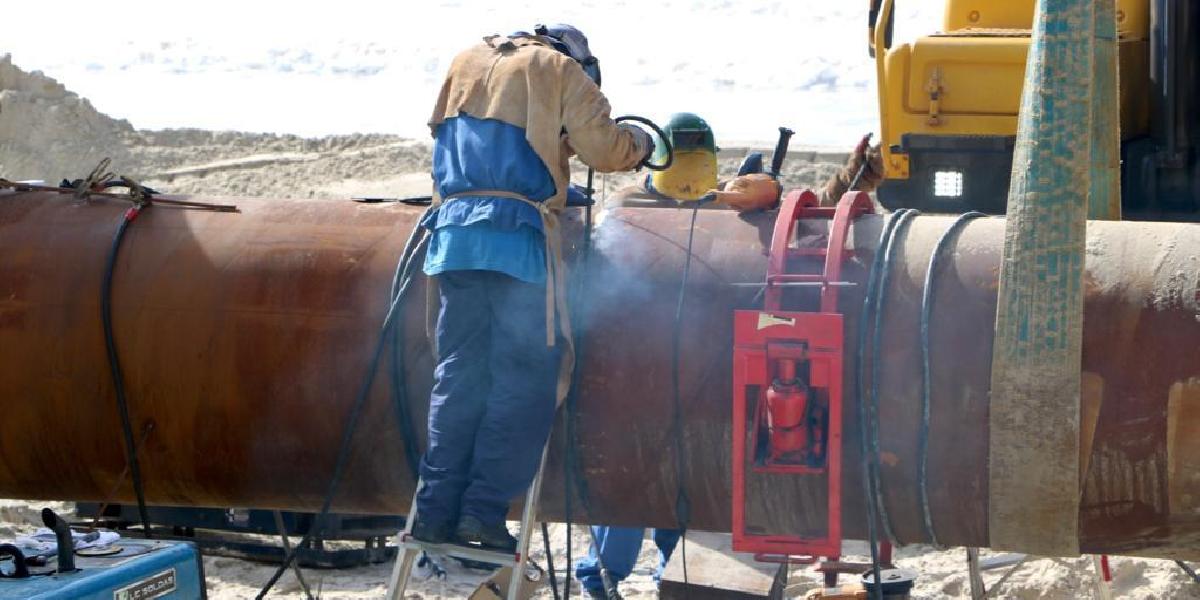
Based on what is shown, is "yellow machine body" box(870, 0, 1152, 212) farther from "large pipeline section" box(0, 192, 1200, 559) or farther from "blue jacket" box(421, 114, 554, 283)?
"blue jacket" box(421, 114, 554, 283)

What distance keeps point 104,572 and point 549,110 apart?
1595 millimetres

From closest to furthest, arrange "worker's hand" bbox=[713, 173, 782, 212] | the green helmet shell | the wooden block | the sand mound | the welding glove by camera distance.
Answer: "worker's hand" bbox=[713, 173, 782, 212] → the wooden block → the green helmet shell → the welding glove → the sand mound

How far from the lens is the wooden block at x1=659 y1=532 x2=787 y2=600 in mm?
5496

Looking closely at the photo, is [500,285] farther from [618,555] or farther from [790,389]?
[618,555]

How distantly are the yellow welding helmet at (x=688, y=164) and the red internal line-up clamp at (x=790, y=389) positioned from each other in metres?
2.83

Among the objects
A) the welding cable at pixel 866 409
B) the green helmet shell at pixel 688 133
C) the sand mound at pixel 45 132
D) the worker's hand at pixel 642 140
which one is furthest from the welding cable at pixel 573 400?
the sand mound at pixel 45 132

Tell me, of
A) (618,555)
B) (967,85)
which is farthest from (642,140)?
(967,85)

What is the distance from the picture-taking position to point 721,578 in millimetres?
5602

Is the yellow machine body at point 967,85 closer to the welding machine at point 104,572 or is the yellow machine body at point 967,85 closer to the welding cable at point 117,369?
the welding cable at point 117,369

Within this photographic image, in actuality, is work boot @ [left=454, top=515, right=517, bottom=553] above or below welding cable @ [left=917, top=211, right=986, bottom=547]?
below

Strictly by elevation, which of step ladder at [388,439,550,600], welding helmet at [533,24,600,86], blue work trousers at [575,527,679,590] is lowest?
blue work trousers at [575,527,679,590]

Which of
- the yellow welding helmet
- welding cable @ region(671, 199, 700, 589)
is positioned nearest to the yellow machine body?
the yellow welding helmet

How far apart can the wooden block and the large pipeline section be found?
1.38 metres

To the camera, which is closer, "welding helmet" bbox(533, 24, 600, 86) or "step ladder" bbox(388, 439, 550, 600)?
"step ladder" bbox(388, 439, 550, 600)
